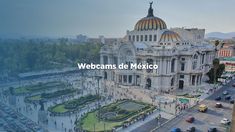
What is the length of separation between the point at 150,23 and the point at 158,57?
11589mm

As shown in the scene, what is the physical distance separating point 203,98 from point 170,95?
604 cm

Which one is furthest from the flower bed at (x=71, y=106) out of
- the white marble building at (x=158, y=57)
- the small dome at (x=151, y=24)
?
the small dome at (x=151, y=24)

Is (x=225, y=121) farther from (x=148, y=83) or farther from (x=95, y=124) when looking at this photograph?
(x=148, y=83)

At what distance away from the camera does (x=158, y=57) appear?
43719mm

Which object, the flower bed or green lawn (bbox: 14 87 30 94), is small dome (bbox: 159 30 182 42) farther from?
green lawn (bbox: 14 87 30 94)

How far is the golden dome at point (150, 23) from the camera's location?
50.8 meters

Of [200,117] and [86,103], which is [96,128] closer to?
[86,103]

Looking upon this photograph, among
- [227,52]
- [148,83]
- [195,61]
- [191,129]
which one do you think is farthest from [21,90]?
[227,52]

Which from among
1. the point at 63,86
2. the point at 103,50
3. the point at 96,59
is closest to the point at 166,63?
the point at 103,50

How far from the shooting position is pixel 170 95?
40.8m

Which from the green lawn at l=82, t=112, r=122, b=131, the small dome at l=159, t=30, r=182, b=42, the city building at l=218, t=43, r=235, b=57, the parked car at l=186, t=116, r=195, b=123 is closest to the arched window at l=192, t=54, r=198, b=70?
the small dome at l=159, t=30, r=182, b=42

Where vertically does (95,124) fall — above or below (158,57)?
below

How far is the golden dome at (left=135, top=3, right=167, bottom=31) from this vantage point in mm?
50750

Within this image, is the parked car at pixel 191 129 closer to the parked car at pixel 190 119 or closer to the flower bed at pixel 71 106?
the parked car at pixel 190 119
